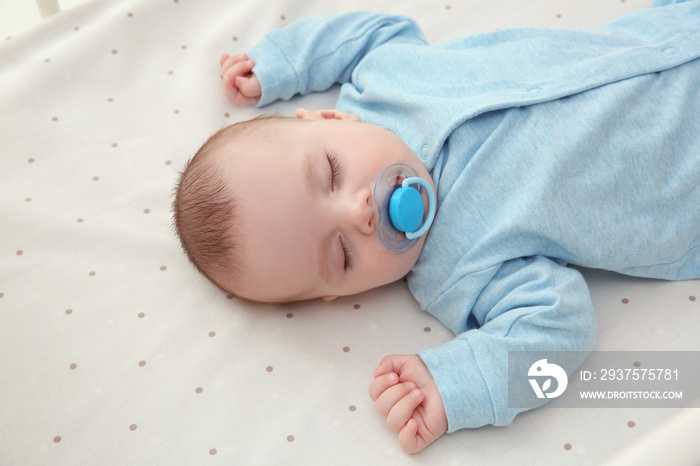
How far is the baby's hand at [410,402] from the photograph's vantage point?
82 cm

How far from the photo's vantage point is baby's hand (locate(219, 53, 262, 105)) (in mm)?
1181

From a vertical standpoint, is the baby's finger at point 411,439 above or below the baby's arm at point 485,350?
Result: below

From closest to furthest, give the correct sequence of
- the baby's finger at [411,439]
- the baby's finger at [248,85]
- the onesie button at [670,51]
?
the baby's finger at [411,439] < the onesie button at [670,51] < the baby's finger at [248,85]

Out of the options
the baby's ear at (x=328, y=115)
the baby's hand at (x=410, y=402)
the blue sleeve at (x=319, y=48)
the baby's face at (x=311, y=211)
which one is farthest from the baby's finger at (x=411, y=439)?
the blue sleeve at (x=319, y=48)

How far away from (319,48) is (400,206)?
1.53 feet

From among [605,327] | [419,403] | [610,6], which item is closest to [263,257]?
[419,403]

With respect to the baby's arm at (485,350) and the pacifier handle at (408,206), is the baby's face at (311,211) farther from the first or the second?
the baby's arm at (485,350)

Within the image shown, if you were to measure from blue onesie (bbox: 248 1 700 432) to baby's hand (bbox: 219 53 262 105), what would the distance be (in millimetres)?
309

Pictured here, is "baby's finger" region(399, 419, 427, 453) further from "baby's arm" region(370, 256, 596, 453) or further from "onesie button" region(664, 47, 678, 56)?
"onesie button" region(664, 47, 678, 56)

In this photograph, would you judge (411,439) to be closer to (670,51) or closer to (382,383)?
(382,383)

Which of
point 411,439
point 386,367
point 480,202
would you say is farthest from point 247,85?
point 411,439

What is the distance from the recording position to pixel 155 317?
967 mm

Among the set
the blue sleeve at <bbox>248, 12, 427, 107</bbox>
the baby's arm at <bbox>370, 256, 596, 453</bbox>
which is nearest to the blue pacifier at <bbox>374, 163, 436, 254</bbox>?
the baby's arm at <bbox>370, 256, 596, 453</bbox>

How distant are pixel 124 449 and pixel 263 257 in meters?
0.31
